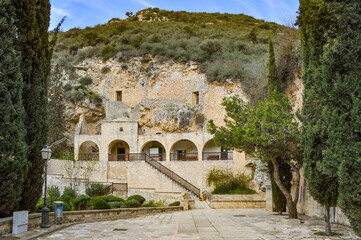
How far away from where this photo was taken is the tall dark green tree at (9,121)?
7.16 meters

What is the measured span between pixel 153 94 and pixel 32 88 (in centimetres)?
2757

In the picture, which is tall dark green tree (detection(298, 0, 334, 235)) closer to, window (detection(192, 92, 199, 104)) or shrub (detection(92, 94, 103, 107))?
window (detection(192, 92, 199, 104))

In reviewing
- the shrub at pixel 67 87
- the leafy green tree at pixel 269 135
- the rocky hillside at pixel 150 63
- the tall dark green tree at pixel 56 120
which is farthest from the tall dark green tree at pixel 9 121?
the shrub at pixel 67 87

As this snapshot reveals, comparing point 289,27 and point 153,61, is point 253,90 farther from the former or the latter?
point 153,61

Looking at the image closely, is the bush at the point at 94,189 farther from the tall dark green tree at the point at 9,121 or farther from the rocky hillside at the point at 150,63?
the tall dark green tree at the point at 9,121

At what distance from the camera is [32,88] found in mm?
8867

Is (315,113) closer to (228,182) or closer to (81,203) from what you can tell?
(81,203)

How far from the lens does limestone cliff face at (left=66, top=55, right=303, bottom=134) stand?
102ft

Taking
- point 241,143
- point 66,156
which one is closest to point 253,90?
point 241,143

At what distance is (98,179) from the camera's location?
26.7 meters

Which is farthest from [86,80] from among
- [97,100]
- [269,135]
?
[269,135]

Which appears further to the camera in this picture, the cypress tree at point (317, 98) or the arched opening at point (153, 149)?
the arched opening at point (153, 149)

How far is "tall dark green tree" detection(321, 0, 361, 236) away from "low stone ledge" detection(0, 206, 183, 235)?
7.34 m

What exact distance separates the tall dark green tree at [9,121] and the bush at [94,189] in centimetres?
1542
